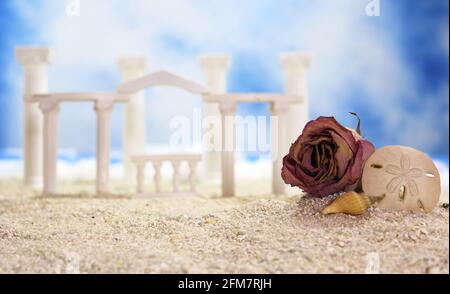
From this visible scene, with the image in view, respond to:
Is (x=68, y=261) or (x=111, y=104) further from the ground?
(x=111, y=104)

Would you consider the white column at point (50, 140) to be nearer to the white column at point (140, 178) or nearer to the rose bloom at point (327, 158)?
the white column at point (140, 178)

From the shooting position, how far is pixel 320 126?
2.71 metres

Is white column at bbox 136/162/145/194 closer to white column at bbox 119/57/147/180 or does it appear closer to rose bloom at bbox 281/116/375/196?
white column at bbox 119/57/147/180

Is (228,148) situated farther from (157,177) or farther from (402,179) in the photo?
(402,179)

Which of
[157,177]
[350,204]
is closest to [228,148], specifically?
[157,177]

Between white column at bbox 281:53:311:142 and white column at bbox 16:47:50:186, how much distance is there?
4.25 metres

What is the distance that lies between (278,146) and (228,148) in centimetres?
66

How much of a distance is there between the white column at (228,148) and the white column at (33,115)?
3.89 m

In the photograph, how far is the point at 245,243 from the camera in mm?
2391

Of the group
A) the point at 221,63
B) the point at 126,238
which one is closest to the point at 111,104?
A: the point at 221,63

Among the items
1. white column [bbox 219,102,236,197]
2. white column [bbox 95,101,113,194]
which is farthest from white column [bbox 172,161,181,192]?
white column [bbox 95,101,113,194]

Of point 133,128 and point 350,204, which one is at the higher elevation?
point 133,128

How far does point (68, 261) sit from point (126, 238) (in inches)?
20.4
